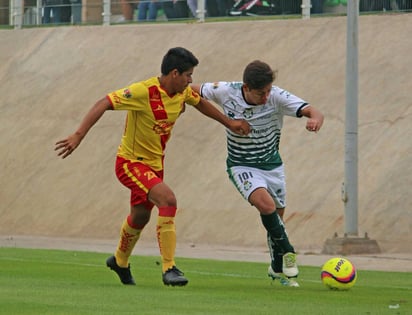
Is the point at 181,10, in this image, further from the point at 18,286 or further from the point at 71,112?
the point at 18,286

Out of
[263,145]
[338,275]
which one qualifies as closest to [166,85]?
[263,145]

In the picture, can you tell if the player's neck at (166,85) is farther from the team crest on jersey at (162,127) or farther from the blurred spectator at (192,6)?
the blurred spectator at (192,6)

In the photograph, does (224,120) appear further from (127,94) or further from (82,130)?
(82,130)

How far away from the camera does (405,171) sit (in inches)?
865

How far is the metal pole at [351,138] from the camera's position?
2081 cm

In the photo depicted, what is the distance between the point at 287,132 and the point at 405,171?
9.89 ft

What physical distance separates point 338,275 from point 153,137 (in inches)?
83.8

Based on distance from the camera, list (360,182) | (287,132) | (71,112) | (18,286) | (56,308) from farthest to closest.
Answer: (71,112)
(287,132)
(360,182)
(18,286)
(56,308)

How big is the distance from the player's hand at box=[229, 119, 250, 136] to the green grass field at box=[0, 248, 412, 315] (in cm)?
147

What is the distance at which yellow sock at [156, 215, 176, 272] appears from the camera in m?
12.7

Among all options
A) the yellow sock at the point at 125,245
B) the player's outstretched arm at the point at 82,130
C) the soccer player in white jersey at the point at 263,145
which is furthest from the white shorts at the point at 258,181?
the player's outstretched arm at the point at 82,130

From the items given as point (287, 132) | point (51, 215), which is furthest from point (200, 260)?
point (51, 215)

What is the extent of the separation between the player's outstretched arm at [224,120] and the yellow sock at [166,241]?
1.17 m

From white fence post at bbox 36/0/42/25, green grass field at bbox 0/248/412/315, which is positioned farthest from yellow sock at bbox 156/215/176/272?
white fence post at bbox 36/0/42/25
